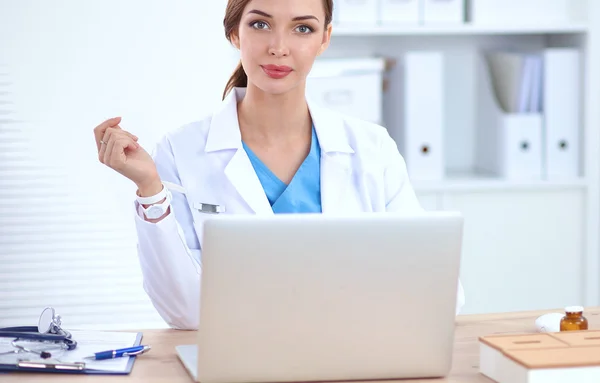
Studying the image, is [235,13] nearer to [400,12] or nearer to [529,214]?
[400,12]

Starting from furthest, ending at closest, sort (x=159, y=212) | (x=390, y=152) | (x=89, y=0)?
(x=89, y=0)
(x=390, y=152)
(x=159, y=212)

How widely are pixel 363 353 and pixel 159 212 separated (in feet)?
1.69

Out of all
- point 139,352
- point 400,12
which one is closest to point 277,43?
point 139,352

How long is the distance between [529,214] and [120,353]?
1.93m

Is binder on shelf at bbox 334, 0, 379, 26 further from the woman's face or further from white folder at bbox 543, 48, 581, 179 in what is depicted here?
the woman's face

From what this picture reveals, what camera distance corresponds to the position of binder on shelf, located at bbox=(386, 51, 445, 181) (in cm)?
284

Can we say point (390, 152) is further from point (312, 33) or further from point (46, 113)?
point (46, 113)

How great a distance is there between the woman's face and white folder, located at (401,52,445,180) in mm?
1058

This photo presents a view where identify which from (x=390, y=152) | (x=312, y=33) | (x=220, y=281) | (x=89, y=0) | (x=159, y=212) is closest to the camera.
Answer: (x=220, y=281)

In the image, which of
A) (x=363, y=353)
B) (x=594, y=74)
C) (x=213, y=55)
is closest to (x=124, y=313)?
(x=213, y=55)

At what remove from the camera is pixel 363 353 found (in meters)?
1.21

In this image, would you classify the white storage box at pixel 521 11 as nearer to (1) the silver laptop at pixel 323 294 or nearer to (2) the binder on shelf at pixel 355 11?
(2) the binder on shelf at pixel 355 11

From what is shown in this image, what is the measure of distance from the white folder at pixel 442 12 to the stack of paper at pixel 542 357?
1715mm

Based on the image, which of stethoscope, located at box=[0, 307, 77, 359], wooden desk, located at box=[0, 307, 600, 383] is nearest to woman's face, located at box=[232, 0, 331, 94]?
wooden desk, located at box=[0, 307, 600, 383]
